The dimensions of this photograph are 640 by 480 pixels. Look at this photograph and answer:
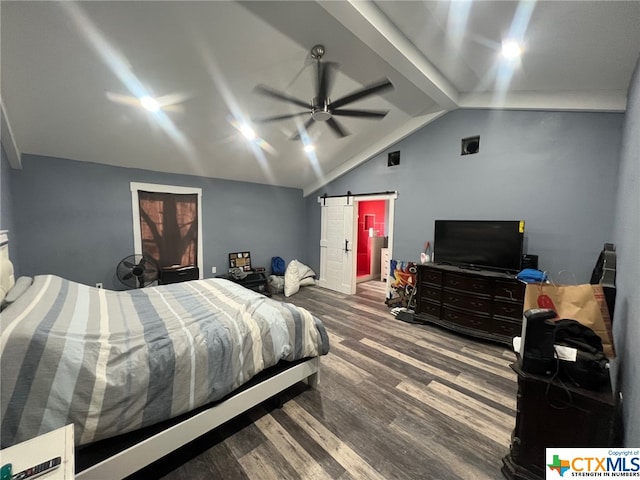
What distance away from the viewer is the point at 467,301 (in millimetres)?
3088

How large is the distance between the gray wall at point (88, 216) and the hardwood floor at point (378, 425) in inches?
130

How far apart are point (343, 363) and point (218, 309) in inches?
54.8

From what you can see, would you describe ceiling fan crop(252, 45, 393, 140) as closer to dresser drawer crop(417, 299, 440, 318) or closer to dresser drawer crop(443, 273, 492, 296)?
dresser drawer crop(443, 273, 492, 296)

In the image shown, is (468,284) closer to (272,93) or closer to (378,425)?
(378,425)

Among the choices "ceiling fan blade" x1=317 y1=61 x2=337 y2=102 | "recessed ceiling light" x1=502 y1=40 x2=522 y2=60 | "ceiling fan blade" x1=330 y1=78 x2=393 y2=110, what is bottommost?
"ceiling fan blade" x1=330 y1=78 x2=393 y2=110

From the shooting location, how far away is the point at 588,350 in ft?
4.08

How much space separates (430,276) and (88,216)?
4.98 m

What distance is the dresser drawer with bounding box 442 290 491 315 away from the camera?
2967 millimetres

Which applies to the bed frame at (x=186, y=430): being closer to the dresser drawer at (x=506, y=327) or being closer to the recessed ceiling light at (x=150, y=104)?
the dresser drawer at (x=506, y=327)

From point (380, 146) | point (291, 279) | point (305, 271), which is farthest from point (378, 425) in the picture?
point (380, 146)

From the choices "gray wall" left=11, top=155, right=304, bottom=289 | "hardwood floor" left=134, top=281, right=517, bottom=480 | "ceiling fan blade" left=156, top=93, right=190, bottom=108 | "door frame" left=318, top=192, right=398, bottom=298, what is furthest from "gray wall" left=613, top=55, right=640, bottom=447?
"gray wall" left=11, top=155, right=304, bottom=289

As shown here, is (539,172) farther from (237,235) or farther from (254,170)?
(237,235)

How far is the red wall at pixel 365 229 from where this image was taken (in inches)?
252

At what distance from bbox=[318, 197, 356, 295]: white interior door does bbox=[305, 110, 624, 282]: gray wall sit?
1143 mm
